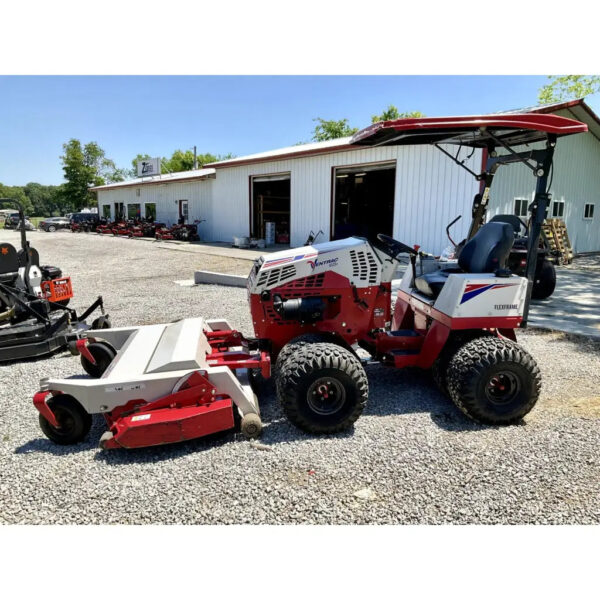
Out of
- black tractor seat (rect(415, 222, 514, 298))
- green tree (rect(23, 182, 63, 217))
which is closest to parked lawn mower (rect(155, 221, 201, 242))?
black tractor seat (rect(415, 222, 514, 298))

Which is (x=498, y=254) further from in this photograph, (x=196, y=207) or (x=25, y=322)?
(x=196, y=207)

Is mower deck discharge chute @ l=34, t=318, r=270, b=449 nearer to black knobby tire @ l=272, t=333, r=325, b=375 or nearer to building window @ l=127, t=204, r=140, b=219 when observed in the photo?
black knobby tire @ l=272, t=333, r=325, b=375

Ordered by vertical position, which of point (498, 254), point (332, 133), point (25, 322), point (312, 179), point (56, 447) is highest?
point (332, 133)

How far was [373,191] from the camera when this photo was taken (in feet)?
63.9

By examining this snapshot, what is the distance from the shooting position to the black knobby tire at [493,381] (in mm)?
3199

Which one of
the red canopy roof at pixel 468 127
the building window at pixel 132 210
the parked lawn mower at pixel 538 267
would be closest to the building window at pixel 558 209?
the parked lawn mower at pixel 538 267

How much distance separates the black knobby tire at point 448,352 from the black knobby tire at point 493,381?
0.80ft

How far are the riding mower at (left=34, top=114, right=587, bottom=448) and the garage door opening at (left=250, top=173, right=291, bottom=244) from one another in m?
15.9

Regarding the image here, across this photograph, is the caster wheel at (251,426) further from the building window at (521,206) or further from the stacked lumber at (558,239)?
the stacked lumber at (558,239)

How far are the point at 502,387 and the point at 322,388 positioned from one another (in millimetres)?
1344

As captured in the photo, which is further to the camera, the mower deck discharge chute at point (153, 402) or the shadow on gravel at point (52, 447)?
the shadow on gravel at point (52, 447)

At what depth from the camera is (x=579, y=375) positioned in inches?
171

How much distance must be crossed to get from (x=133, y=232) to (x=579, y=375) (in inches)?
1029

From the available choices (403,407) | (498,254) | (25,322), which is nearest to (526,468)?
(403,407)
